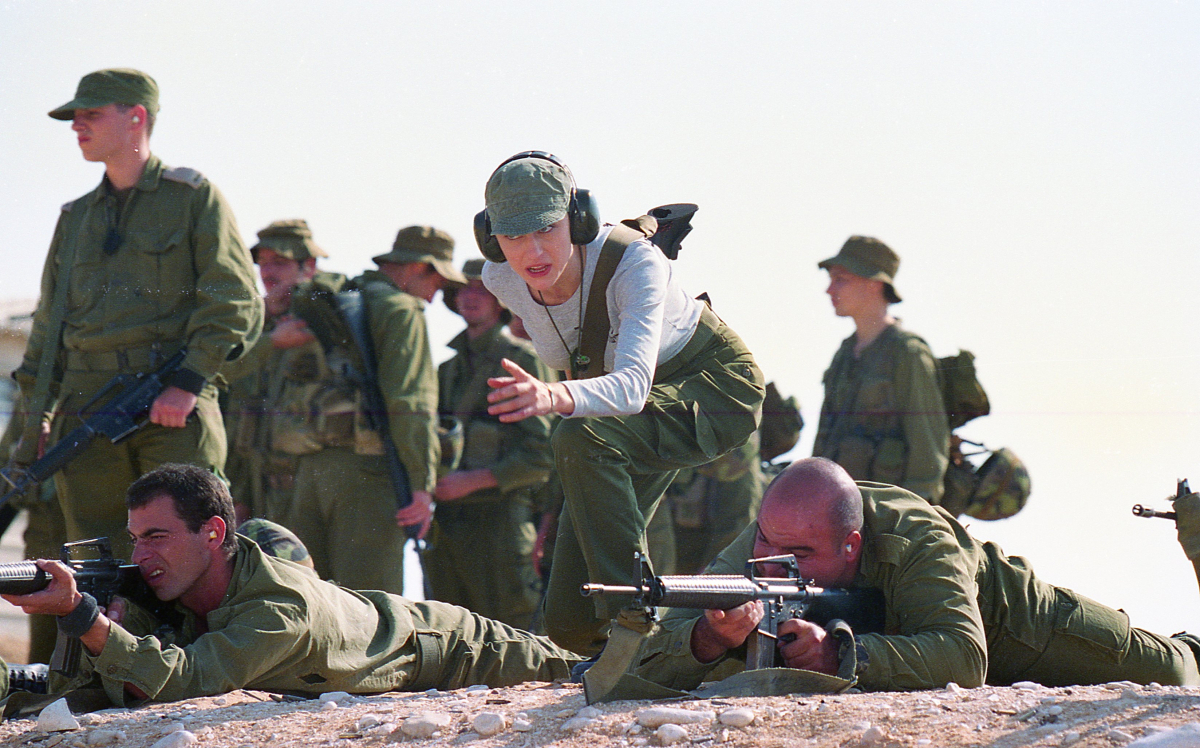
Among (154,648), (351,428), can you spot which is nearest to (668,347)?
(154,648)

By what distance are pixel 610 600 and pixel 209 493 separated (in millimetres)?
1408

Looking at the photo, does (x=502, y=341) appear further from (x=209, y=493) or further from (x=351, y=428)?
(x=209, y=493)

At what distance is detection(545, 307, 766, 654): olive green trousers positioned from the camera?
173 inches

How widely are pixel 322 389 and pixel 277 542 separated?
7.43 ft

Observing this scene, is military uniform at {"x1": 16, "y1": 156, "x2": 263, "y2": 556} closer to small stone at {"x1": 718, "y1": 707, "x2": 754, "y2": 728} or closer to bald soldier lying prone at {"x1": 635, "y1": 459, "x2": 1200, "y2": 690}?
bald soldier lying prone at {"x1": 635, "y1": 459, "x2": 1200, "y2": 690}

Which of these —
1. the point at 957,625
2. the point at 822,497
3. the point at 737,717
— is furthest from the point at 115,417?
the point at 957,625

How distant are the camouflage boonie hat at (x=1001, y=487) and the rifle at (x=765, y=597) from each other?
4.19 meters

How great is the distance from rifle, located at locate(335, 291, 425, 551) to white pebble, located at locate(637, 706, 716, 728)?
3947 mm

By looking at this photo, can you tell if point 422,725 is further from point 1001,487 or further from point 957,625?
point 1001,487

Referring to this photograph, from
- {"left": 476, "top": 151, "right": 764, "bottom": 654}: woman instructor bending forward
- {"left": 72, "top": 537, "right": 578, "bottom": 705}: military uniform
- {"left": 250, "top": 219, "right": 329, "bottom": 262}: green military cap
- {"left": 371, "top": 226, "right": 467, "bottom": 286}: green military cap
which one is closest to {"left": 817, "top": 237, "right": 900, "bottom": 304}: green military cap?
{"left": 371, "top": 226, "right": 467, "bottom": 286}: green military cap

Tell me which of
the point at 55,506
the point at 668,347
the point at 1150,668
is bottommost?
the point at 1150,668

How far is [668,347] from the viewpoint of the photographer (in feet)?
15.2

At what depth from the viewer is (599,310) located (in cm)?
446

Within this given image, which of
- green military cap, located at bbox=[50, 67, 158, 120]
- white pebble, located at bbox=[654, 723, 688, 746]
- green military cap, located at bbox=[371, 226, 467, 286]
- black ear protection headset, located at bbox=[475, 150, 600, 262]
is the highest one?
green military cap, located at bbox=[50, 67, 158, 120]
